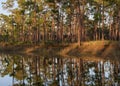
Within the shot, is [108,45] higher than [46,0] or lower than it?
lower

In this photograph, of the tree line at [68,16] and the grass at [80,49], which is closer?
the grass at [80,49]

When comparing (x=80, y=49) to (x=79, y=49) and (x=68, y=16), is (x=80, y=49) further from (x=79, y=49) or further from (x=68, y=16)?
(x=68, y=16)

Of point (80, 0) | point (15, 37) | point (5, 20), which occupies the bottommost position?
point (15, 37)

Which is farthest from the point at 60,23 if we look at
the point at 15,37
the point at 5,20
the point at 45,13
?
the point at 15,37

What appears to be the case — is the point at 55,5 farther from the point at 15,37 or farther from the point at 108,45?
the point at 15,37

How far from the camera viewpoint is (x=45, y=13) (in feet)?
225

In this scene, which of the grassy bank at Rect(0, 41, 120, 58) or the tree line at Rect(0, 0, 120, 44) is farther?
the tree line at Rect(0, 0, 120, 44)

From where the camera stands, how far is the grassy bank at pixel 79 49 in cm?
4519

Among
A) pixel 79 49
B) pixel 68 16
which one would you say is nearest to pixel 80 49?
pixel 79 49

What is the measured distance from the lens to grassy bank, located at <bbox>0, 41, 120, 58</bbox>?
45188 millimetres

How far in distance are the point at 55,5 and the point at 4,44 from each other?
1481cm

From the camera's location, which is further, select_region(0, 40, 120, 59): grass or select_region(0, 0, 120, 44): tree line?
select_region(0, 0, 120, 44): tree line

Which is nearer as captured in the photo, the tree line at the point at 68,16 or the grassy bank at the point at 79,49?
the grassy bank at the point at 79,49

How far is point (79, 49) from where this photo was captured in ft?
162
